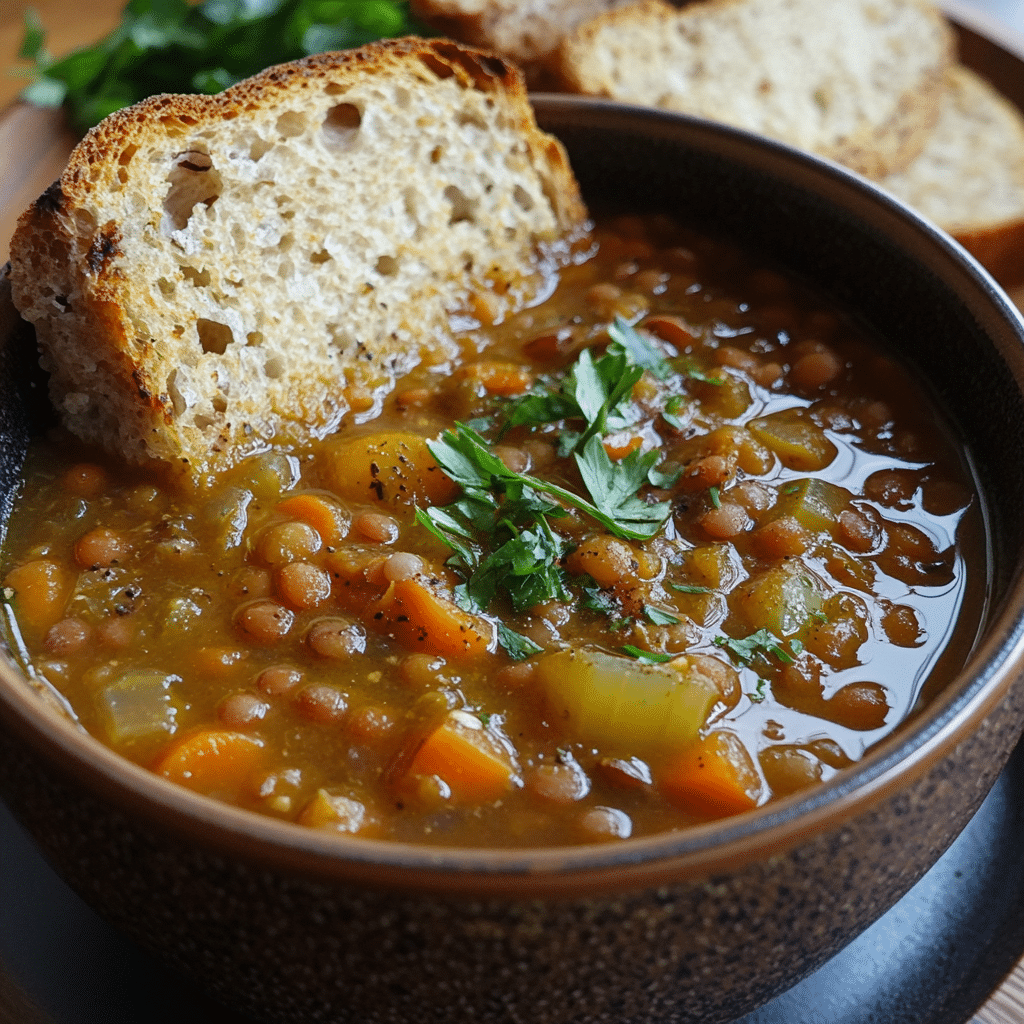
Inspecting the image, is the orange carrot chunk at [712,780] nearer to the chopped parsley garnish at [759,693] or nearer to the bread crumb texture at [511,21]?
the chopped parsley garnish at [759,693]

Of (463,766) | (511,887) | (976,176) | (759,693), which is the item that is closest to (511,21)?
(976,176)

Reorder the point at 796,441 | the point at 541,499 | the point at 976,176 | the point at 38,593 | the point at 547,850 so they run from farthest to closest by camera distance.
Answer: the point at 976,176, the point at 796,441, the point at 541,499, the point at 38,593, the point at 547,850

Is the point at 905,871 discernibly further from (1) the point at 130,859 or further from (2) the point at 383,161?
(2) the point at 383,161

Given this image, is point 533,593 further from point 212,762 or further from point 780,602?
point 212,762

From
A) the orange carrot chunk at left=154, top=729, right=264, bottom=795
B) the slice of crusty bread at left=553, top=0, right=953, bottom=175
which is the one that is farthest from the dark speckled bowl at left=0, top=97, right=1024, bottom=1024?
the slice of crusty bread at left=553, top=0, right=953, bottom=175

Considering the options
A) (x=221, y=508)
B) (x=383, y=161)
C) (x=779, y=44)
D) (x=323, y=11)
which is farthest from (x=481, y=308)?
(x=779, y=44)

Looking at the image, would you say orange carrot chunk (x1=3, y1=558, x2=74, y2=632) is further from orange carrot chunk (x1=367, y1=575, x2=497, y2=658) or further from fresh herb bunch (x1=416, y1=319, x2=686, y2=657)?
fresh herb bunch (x1=416, y1=319, x2=686, y2=657)
